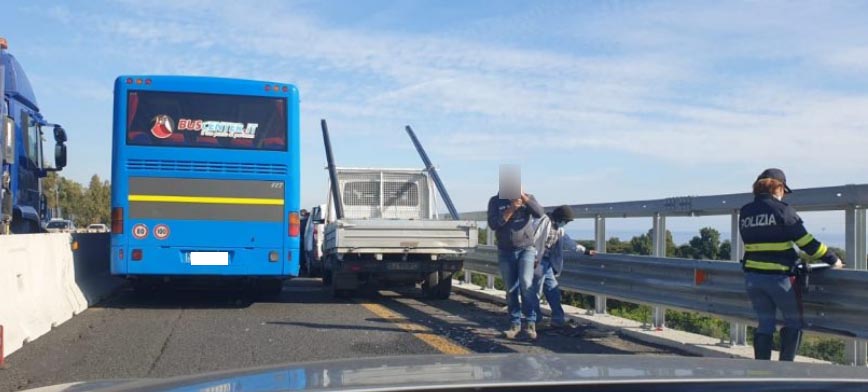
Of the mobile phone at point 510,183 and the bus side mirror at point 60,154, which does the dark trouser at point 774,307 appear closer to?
the mobile phone at point 510,183

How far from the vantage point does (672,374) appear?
2.48m

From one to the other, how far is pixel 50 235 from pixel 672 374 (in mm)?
9815

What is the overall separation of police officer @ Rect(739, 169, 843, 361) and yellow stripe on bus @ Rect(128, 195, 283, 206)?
278 inches

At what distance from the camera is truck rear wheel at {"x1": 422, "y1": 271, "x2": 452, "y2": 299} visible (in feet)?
44.3

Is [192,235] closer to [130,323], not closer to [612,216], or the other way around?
[130,323]

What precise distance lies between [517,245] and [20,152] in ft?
24.9

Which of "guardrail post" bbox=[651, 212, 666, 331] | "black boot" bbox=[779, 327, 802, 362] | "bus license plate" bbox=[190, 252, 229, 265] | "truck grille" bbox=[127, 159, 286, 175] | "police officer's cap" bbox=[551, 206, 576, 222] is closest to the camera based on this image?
"black boot" bbox=[779, 327, 802, 362]

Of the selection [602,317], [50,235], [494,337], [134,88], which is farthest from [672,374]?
[134,88]

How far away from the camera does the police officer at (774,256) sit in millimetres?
6508

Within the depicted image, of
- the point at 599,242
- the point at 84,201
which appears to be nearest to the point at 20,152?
the point at 599,242

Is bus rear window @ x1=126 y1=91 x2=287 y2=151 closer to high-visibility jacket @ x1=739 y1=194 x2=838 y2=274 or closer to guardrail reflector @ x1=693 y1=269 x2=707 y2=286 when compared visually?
guardrail reflector @ x1=693 y1=269 x2=707 y2=286

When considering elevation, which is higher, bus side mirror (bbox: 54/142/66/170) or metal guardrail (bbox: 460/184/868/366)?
bus side mirror (bbox: 54/142/66/170)

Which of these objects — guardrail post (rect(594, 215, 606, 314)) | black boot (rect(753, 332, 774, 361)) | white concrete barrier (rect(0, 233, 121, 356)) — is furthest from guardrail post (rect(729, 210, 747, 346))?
white concrete barrier (rect(0, 233, 121, 356))

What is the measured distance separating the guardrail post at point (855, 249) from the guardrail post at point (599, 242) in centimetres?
402
